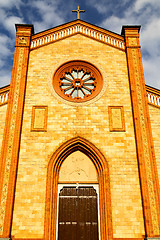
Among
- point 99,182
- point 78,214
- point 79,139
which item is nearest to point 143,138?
point 99,182

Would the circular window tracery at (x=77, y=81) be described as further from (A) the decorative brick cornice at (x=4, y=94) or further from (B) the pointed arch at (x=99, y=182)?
(B) the pointed arch at (x=99, y=182)

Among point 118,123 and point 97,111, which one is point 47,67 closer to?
point 97,111

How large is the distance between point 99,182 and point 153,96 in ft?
17.8

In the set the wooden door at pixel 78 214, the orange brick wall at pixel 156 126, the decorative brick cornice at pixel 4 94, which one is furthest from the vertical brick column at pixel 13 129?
the orange brick wall at pixel 156 126

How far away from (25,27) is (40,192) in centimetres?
946

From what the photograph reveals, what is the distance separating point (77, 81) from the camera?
13.4 metres

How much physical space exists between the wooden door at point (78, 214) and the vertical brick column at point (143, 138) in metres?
2.22

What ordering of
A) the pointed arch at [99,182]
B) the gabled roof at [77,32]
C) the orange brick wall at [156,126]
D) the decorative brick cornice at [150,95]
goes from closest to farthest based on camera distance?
the pointed arch at [99,182] → the orange brick wall at [156,126] → the decorative brick cornice at [150,95] → the gabled roof at [77,32]

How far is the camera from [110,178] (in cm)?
1078

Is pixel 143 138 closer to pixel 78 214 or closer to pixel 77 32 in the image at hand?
pixel 78 214

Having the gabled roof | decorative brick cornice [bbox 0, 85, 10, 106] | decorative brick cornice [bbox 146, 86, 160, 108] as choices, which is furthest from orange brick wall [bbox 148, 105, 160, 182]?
decorative brick cornice [bbox 0, 85, 10, 106]

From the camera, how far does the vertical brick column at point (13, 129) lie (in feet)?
33.0

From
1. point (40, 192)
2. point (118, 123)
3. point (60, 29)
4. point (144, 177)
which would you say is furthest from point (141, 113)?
point (60, 29)

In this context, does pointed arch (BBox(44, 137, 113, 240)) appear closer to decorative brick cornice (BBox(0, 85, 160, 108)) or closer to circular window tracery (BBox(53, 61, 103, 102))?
circular window tracery (BBox(53, 61, 103, 102))
